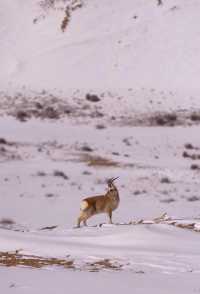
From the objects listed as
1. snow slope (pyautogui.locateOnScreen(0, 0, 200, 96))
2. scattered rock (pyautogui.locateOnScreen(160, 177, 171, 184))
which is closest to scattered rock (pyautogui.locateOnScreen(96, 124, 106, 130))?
snow slope (pyautogui.locateOnScreen(0, 0, 200, 96))

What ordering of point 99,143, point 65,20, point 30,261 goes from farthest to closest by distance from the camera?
1. point 65,20
2. point 99,143
3. point 30,261

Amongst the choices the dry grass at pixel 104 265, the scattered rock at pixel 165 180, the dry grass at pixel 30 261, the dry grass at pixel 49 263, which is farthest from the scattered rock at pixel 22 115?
the dry grass at pixel 104 265

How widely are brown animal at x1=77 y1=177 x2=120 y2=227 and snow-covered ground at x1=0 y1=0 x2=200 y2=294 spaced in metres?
0.74

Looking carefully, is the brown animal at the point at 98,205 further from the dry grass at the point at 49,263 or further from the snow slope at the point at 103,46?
the snow slope at the point at 103,46

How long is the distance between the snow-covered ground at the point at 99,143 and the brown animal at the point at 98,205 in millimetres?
739

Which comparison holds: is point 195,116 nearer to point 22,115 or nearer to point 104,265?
point 22,115

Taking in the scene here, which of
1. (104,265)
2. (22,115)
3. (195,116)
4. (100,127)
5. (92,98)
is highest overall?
(92,98)

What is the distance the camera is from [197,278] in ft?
30.3

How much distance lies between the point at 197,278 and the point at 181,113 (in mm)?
37311

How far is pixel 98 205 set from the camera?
14734 mm

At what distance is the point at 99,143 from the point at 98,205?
72.3 ft

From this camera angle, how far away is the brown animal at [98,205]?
47.5ft

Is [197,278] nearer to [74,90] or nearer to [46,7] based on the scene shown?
[74,90]

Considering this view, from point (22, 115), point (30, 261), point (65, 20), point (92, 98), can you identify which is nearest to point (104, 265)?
point (30, 261)
